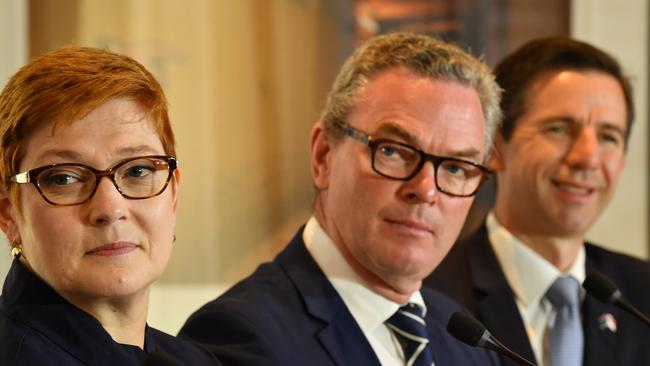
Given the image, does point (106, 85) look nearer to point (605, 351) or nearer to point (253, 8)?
point (605, 351)

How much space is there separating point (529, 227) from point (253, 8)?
2.68 metres

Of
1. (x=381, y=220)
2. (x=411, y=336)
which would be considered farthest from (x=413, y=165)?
(x=411, y=336)

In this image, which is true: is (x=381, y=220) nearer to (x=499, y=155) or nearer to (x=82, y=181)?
(x=82, y=181)

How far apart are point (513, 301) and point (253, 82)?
2742 millimetres

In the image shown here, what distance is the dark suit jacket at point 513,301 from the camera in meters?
2.85

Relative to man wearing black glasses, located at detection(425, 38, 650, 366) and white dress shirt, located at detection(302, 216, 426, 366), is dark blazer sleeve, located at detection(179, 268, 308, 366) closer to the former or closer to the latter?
white dress shirt, located at detection(302, 216, 426, 366)

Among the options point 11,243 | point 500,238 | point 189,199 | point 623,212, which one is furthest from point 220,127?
point 11,243

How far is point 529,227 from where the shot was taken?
10.1 feet

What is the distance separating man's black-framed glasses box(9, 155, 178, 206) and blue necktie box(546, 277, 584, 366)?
5.12ft

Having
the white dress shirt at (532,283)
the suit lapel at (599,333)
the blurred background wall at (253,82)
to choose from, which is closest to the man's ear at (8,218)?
the white dress shirt at (532,283)

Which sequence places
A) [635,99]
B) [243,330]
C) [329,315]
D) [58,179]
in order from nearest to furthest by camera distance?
[58,179], [243,330], [329,315], [635,99]

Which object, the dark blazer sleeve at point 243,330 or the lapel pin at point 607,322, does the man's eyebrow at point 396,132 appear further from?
the lapel pin at point 607,322

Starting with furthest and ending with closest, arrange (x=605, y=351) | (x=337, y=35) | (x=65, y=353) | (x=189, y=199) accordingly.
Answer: (x=337, y=35) → (x=189, y=199) → (x=605, y=351) → (x=65, y=353)

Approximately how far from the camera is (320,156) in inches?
95.5
